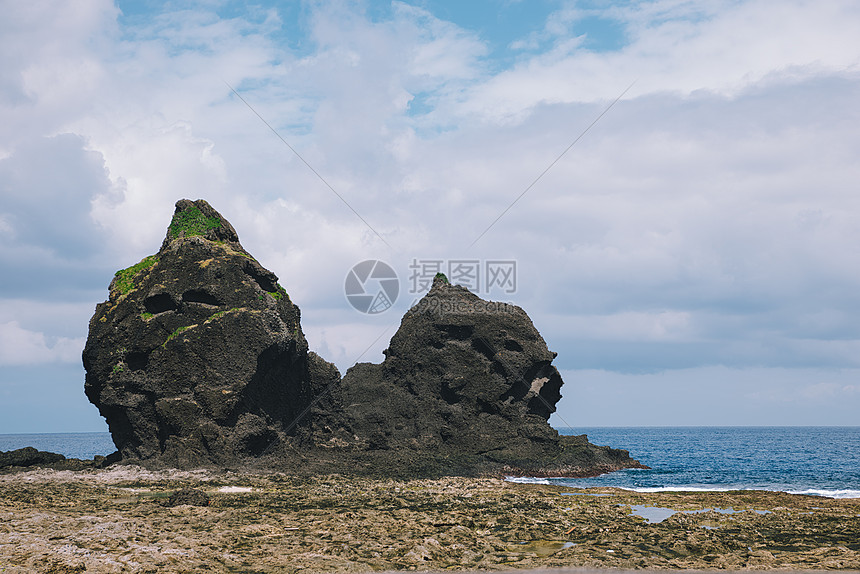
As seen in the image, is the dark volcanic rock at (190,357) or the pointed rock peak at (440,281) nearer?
the dark volcanic rock at (190,357)

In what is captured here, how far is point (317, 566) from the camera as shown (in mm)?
17781

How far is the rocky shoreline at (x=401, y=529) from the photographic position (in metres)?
18.3

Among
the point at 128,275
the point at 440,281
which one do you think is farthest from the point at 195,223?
the point at 440,281

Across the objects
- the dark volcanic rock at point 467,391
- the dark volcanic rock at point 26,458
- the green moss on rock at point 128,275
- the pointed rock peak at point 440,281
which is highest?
the pointed rock peak at point 440,281

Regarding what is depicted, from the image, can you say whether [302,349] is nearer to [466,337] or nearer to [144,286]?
[144,286]

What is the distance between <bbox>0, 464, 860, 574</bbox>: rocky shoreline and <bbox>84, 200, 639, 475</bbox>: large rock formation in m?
8.24

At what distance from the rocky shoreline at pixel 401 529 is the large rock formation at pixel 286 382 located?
8.24 meters

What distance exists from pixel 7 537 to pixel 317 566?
946 centimetres

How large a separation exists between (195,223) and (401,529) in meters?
34.4

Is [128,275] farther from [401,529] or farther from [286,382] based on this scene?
[401,529]

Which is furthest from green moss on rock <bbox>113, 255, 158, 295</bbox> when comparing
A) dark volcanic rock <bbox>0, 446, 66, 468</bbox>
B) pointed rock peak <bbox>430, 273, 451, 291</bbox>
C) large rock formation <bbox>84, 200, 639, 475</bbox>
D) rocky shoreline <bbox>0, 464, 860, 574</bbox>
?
pointed rock peak <bbox>430, 273, 451, 291</bbox>

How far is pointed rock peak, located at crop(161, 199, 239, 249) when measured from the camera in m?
49.7

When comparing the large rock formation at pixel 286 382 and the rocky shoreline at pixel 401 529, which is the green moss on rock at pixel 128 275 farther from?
A: the rocky shoreline at pixel 401 529

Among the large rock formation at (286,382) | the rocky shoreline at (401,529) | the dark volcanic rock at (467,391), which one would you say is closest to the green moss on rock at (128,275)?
the large rock formation at (286,382)
